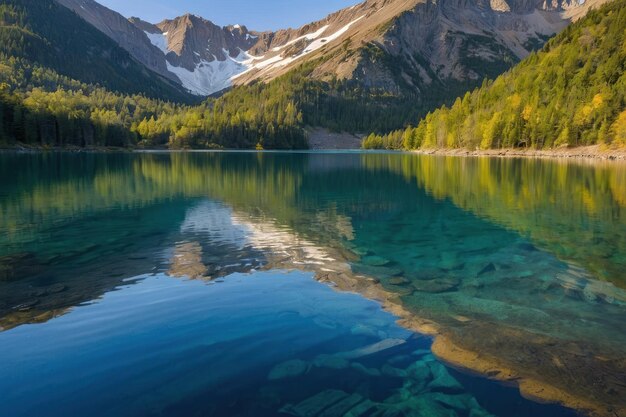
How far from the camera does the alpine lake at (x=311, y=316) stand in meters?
8.94

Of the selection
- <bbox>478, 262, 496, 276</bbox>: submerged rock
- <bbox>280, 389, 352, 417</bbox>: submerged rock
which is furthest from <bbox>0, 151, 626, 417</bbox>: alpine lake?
<bbox>478, 262, 496, 276</bbox>: submerged rock

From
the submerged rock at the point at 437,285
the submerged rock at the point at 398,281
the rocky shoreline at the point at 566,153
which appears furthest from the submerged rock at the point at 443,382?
the rocky shoreline at the point at 566,153

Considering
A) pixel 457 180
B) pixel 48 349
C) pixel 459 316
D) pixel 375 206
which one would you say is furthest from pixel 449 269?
pixel 457 180

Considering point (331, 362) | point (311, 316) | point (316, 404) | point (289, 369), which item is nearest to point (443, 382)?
point (331, 362)

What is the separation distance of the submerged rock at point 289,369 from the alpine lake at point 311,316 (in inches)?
2.1

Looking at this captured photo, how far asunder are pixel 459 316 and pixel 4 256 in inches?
788

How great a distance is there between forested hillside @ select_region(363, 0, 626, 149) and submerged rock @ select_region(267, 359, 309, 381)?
128 m

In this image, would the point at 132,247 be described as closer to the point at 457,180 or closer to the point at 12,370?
the point at 12,370

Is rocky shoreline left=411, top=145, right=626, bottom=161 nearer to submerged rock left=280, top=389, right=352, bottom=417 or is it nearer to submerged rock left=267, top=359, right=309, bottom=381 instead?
submerged rock left=267, top=359, right=309, bottom=381

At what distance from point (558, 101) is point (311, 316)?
15118 cm

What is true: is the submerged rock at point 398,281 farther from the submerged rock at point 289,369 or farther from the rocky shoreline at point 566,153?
the rocky shoreline at point 566,153

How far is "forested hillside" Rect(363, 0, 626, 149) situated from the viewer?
12188 centimetres

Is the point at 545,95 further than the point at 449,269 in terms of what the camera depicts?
Yes

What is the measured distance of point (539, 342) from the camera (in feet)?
37.5
